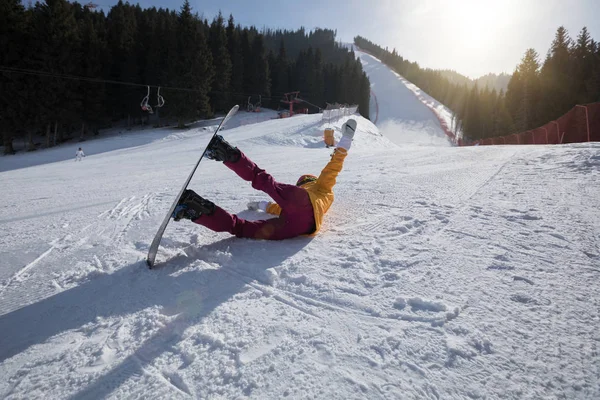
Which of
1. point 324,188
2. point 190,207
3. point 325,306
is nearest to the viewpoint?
point 325,306

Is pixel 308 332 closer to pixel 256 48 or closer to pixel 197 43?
pixel 197 43

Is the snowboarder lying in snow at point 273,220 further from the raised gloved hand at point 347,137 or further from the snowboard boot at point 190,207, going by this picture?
the raised gloved hand at point 347,137

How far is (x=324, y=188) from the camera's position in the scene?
298 centimetres

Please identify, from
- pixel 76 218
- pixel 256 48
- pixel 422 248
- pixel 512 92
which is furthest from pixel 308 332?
pixel 512 92

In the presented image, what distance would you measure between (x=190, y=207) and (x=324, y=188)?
1.32 metres

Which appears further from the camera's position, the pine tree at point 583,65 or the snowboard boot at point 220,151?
the pine tree at point 583,65

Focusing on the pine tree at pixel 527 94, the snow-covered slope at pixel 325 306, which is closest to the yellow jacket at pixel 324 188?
the snow-covered slope at pixel 325 306

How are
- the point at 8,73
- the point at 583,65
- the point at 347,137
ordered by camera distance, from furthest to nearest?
the point at 583,65, the point at 8,73, the point at 347,137

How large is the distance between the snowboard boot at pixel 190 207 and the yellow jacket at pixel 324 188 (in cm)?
93

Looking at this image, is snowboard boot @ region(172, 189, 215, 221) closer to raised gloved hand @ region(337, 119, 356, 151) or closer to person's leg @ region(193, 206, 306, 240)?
person's leg @ region(193, 206, 306, 240)

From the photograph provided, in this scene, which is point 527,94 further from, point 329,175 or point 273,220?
point 273,220

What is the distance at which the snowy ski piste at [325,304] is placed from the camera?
1.24 meters

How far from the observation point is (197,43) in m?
27.7

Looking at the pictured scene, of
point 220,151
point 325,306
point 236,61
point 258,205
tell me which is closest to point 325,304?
point 325,306
